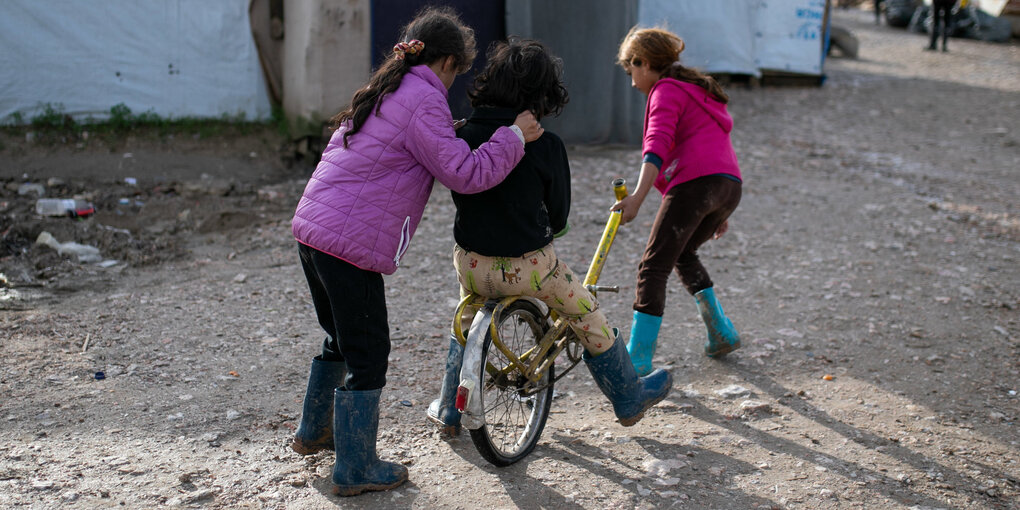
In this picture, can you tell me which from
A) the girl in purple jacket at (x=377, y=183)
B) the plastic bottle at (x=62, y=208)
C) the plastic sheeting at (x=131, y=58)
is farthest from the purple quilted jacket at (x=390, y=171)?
the plastic sheeting at (x=131, y=58)

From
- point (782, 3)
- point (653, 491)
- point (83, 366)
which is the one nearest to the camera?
point (653, 491)

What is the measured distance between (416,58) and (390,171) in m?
0.40

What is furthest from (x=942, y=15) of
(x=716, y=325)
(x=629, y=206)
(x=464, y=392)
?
(x=464, y=392)

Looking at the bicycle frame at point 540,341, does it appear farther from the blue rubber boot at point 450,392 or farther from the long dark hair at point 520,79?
the long dark hair at point 520,79

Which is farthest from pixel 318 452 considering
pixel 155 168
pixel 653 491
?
pixel 155 168

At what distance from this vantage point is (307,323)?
4.70 meters

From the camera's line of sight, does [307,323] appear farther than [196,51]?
No

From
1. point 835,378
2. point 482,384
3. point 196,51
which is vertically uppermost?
point 196,51

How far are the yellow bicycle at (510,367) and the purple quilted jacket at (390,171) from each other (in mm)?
454

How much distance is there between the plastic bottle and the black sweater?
4529 millimetres

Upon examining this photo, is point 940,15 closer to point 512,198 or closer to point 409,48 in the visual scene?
point 512,198

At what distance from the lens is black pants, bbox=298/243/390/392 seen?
9.11 ft

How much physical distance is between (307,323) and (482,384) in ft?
6.69

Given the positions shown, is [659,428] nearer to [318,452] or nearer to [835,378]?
[835,378]
